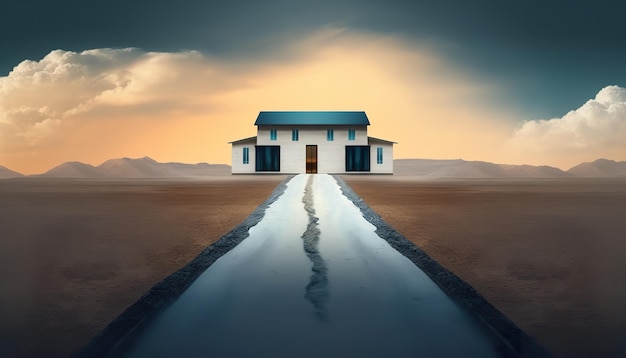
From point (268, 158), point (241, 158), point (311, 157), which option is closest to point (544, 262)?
point (311, 157)

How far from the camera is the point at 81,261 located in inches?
270

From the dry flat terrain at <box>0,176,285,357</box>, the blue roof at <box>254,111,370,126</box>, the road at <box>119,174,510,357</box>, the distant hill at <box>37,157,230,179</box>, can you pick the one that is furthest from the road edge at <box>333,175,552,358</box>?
the distant hill at <box>37,157,230,179</box>

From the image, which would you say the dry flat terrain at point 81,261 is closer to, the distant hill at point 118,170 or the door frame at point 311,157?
the door frame at point 311,157

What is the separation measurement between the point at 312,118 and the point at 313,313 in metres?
41.8

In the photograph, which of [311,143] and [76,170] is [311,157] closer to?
[311,143]

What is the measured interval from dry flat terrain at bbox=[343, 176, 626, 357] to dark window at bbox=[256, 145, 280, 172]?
31.4 metres

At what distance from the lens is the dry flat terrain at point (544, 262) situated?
4.21 metres

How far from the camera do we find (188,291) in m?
5.57

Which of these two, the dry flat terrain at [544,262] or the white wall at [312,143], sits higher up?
the white wall at [312,143]

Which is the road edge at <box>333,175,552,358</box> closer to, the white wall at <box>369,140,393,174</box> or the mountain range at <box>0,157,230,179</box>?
the white wall at <box>369,140,393,174</box>

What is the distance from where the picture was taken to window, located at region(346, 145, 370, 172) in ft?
145

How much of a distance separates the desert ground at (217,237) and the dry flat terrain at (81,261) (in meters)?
0.02

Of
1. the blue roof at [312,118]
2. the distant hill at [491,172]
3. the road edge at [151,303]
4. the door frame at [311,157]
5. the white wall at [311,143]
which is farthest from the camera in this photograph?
the distant hill at [491,172]

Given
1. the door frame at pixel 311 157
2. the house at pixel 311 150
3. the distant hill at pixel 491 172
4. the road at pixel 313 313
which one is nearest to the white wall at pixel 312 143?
the house at pixel 311 150
